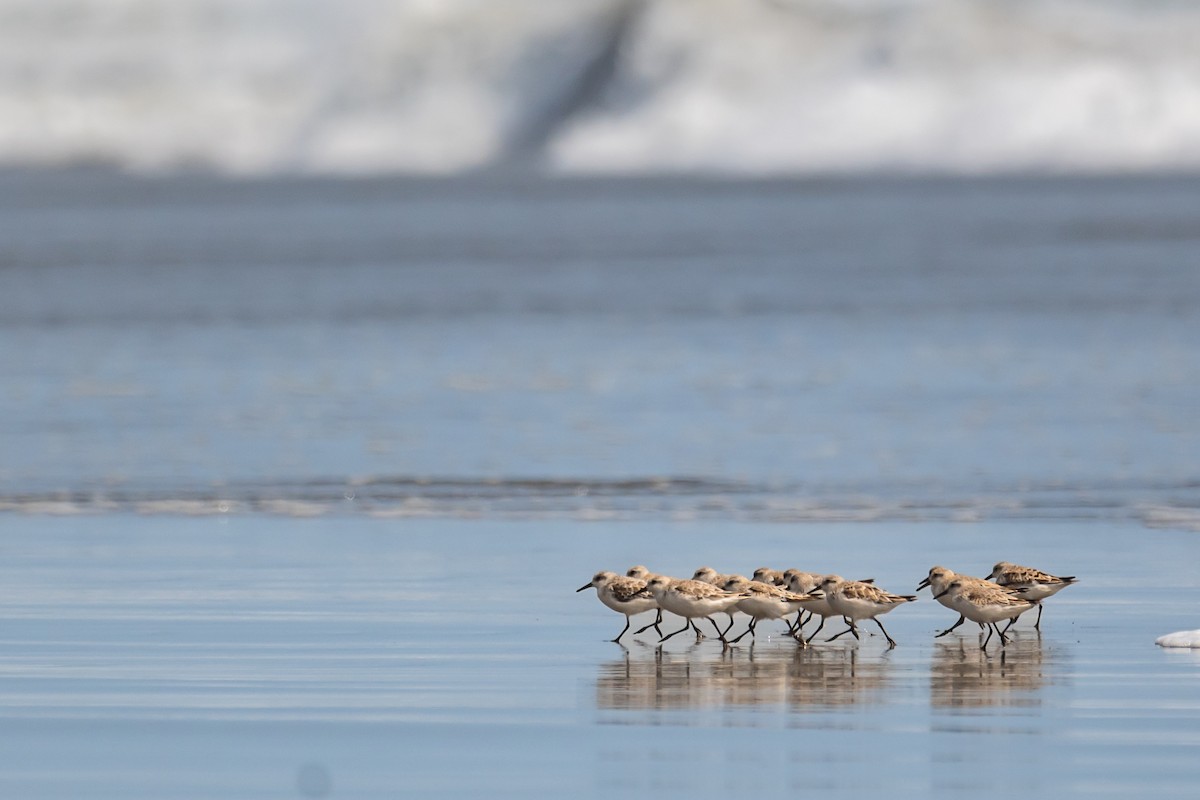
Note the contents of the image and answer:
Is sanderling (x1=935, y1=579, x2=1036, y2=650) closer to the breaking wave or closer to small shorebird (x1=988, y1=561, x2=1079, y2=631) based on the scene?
small shorebird (x1=988, y1=561, x2=1079, y2=631)

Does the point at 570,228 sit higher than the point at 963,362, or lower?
higher

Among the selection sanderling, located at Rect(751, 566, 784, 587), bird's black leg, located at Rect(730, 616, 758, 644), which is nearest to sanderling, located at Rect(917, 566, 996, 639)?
sanderling, located at Rect(751, 566, 784, 587)

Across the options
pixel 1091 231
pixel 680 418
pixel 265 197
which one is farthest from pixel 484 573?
pixel 265 197

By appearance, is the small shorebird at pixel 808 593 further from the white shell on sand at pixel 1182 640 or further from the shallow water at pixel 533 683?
the white shell on sand at pixel 1182 640

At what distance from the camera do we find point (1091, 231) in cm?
8275

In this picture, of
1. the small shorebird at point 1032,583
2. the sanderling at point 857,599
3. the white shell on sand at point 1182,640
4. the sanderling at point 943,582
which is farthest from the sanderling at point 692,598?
the white shell on sand at point 1182,640

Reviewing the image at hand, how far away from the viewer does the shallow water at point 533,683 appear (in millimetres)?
7746

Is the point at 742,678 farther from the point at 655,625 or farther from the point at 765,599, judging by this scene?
the point at 655,625

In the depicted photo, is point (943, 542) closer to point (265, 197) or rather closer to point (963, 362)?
point (963, 362)

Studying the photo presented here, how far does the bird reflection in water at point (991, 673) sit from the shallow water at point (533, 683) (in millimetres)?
23

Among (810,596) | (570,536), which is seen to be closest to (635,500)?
(570,536)

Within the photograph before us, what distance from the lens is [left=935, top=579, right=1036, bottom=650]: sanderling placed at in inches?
390

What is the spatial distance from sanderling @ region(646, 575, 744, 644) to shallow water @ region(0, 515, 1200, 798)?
21 cm

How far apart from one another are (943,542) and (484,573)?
114 inches
